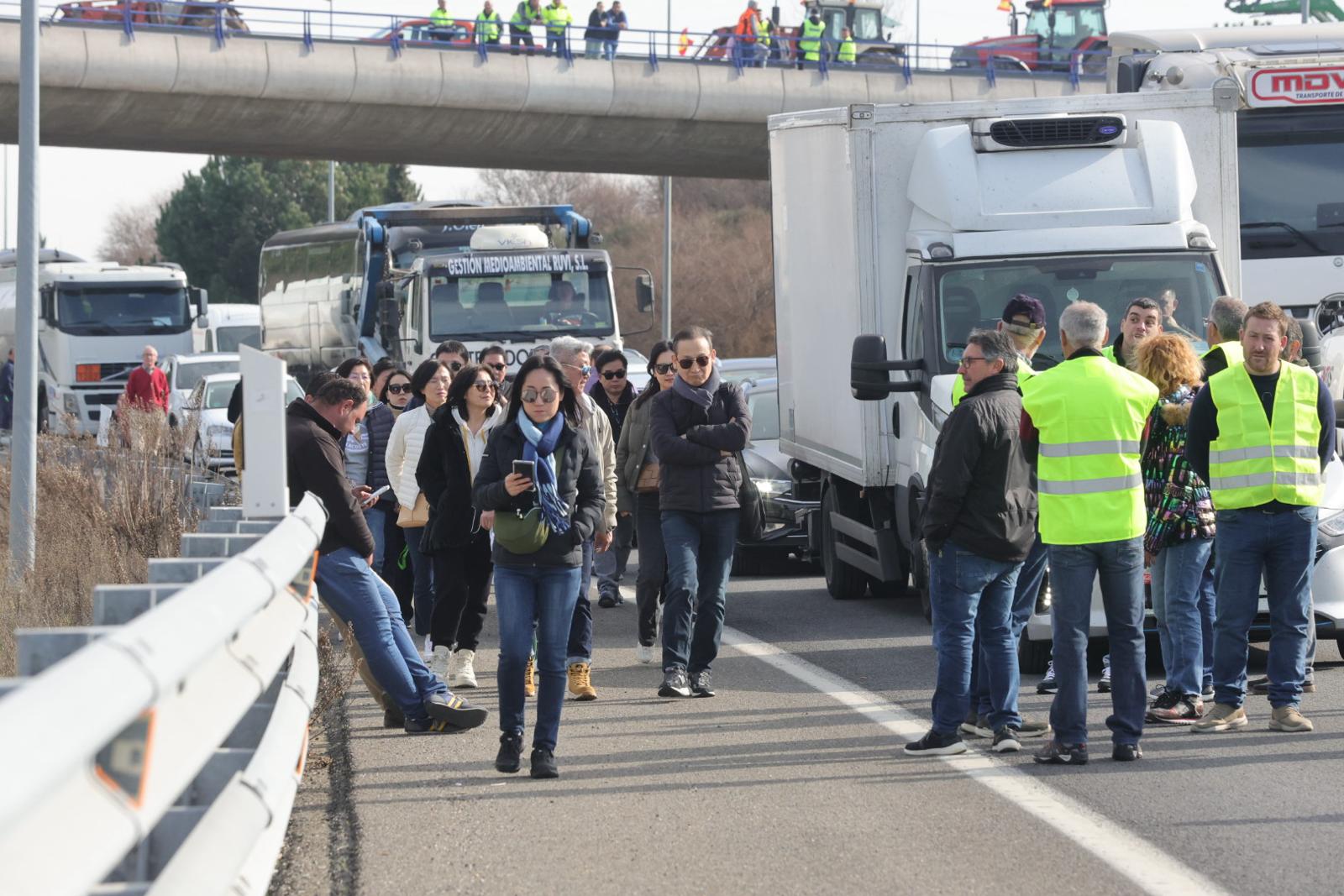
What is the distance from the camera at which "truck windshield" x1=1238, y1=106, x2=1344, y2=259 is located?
15039 mm

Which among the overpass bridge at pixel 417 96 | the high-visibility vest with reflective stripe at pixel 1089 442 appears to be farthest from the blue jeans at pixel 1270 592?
the overpass bridge at pixel 417 96

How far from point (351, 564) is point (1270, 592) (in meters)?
3.94

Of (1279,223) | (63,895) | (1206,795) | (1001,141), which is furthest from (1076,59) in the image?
(63,895)

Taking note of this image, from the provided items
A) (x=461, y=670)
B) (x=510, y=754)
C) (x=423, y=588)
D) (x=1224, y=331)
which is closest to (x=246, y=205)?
(x=423, y=588)

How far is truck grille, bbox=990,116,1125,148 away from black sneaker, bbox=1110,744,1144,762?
5130 mm

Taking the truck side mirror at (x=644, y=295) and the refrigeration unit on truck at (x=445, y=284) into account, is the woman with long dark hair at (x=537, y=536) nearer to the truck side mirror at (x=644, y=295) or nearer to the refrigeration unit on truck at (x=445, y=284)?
the refrigeration unit on truck at (x=445, y=284)

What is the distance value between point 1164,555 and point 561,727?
282cm

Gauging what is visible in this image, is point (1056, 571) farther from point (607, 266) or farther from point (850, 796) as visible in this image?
point (607, 266)

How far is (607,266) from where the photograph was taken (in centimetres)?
2330

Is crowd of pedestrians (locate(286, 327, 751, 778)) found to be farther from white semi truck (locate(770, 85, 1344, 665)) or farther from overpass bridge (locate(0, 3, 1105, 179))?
overpass bridge (locate(0, 3, 1105, 179))

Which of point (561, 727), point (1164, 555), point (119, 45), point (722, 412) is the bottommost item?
point (561, 727)

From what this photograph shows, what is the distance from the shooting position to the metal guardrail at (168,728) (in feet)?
7.57

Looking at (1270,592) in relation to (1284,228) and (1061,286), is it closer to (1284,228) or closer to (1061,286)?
(1061,286)

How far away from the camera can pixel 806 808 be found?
264 inches
